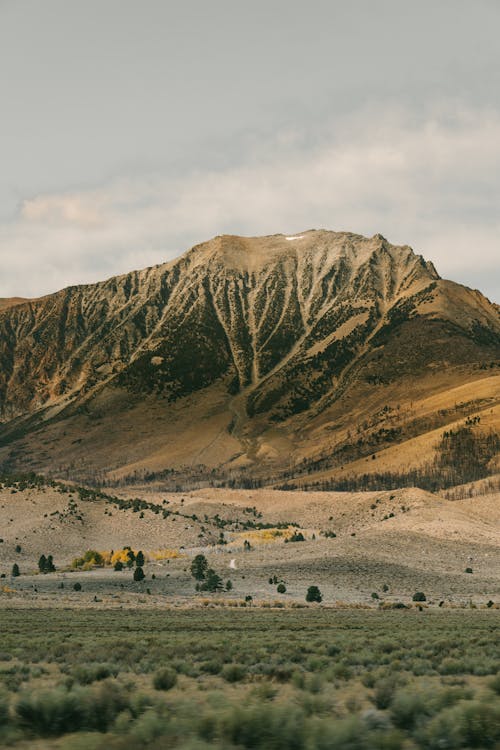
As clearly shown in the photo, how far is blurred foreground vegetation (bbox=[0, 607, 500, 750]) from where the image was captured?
10352mm

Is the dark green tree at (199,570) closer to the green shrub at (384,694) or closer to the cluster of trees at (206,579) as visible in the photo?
the cluster of trees at (206,579)

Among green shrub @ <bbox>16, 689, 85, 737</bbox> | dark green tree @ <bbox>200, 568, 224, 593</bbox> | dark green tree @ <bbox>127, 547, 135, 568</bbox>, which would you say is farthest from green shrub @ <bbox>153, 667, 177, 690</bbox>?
dark green tree @ <bbox>127, 547, 135, 568</bbox>

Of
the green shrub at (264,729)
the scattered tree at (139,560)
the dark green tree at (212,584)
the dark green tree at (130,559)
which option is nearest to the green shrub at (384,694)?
the green shrub at (264,729)

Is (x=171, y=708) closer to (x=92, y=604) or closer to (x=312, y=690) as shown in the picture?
(x=312, y=690)

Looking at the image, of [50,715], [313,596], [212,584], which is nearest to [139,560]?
[212,584]

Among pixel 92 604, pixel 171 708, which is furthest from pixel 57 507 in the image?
pixel 171 708

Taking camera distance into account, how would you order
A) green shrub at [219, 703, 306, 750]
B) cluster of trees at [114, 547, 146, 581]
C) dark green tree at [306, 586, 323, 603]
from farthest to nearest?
cluster of trees at [114, 547, 146, 581] < dark green tree at [306, 586, 323, 603] < green shrub at [219, 703, 306, 750]

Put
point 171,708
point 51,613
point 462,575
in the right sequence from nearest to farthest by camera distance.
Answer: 1. point 171,708
2. point 51,613
3. point 462,575

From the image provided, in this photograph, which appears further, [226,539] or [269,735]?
[226,539]

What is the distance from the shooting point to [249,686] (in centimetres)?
1670

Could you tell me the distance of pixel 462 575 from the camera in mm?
71438

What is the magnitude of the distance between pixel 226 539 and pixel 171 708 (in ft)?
295

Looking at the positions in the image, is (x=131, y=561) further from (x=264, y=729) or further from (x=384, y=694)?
(x=264, y=729)

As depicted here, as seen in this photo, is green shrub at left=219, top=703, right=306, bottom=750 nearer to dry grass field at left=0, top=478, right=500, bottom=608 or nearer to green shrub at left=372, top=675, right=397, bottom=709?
green shrub at left=372, top=675, right=397, bottom=709
